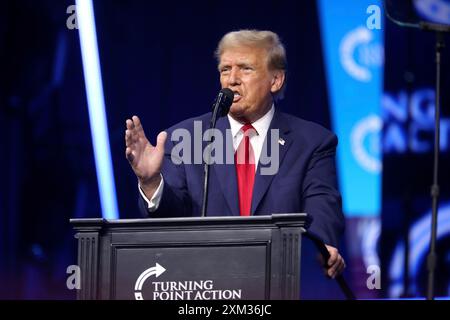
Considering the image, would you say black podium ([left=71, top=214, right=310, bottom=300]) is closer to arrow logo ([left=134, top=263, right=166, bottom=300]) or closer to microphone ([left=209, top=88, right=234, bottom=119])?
arrow logo ([left=134, top=263, right=166, bottom=300])

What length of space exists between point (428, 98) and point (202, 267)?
2.58 metres

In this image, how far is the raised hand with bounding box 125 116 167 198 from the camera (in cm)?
392

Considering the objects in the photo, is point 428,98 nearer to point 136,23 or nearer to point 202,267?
point 136,23

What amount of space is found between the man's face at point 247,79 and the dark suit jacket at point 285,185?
0.63 feet

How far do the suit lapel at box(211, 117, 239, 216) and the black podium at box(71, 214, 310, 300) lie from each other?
90 centimetres

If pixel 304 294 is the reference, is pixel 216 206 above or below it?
above

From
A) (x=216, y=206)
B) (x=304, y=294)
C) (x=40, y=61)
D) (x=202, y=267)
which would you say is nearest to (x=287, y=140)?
(x=216, y=206)

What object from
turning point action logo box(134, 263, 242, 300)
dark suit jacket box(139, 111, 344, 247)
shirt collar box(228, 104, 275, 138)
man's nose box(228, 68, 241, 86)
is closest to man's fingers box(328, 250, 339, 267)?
dark suit jacket box(139, 111, 344, 247)

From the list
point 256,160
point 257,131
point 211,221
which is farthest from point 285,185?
point 211,221

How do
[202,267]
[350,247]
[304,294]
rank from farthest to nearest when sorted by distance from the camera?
[350,247] → [304,294] → [202,267]

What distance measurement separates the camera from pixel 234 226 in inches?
146

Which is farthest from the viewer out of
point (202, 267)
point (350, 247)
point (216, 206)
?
point (350, 247)

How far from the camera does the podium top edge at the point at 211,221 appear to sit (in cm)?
363

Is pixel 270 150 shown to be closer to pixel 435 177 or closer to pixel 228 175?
pixel 228 175
